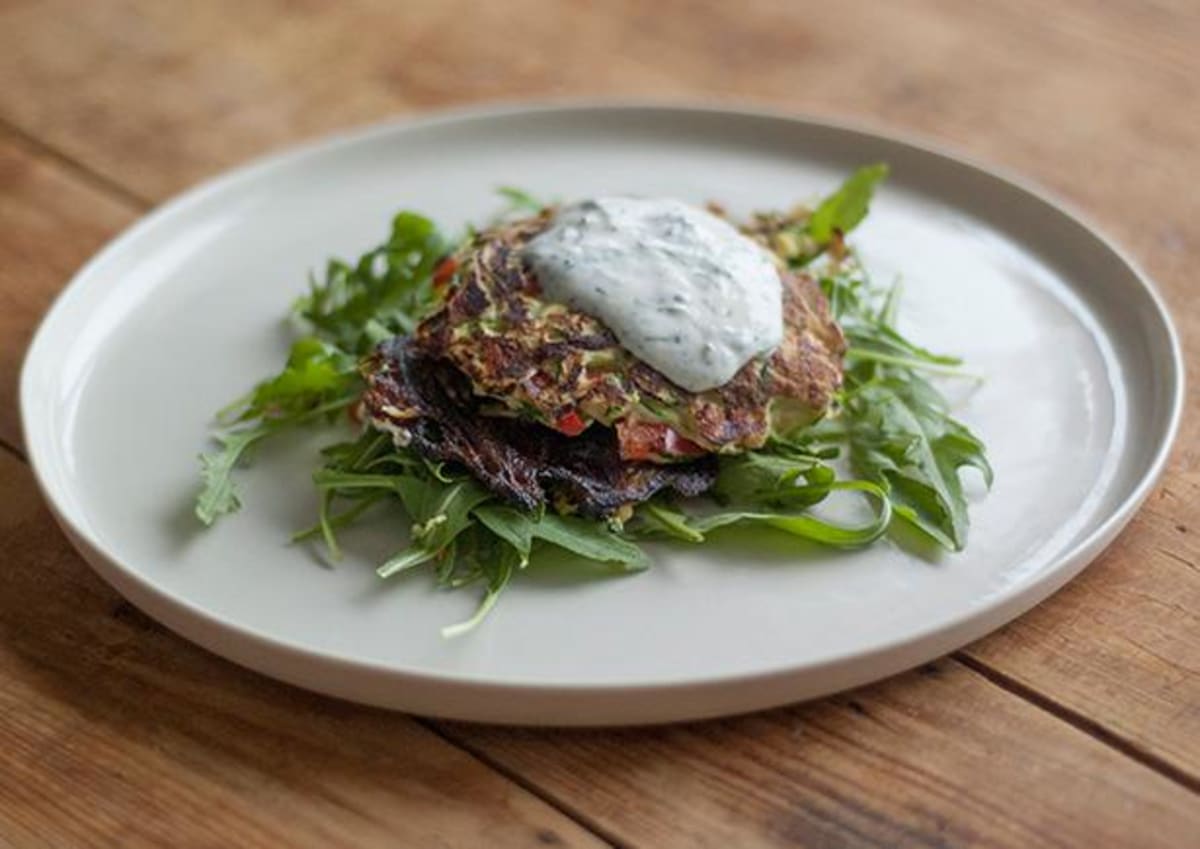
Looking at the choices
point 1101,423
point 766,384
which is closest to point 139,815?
point 766,384

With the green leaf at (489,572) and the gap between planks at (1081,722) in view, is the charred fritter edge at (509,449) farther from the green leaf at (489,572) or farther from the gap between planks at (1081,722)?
the gap between planks at (1081,722)

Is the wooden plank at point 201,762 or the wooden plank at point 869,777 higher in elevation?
the wooden plank at point 869,777

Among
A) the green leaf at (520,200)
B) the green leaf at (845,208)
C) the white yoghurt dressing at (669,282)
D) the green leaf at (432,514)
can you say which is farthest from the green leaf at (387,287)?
the green leaf at (845,208)

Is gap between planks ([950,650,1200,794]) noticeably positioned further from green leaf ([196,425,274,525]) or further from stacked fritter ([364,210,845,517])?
green leaf ([196,425,274,525])

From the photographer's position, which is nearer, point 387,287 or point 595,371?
point 595,371

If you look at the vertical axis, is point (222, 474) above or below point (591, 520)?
below

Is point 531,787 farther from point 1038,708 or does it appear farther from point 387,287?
point 387,287

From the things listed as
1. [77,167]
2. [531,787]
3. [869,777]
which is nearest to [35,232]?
[77,167]
